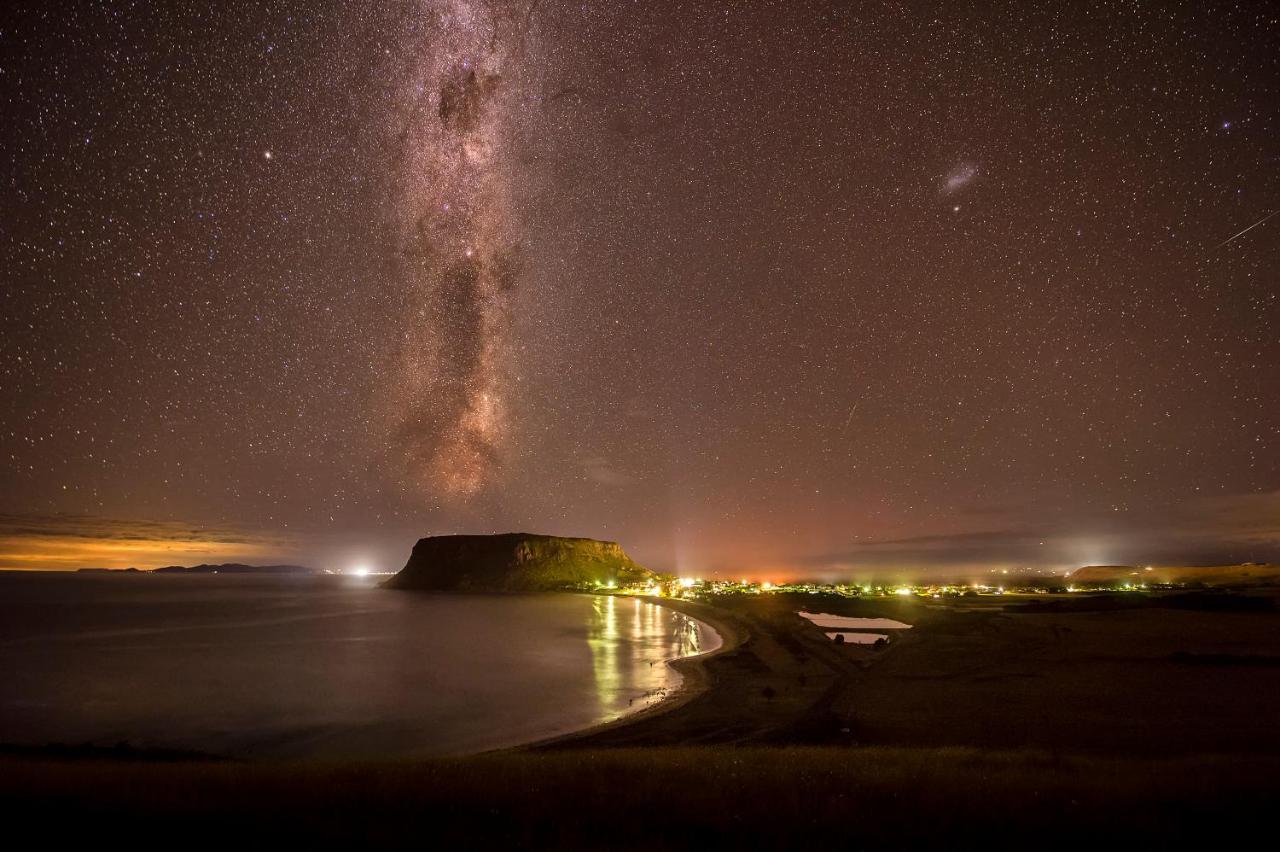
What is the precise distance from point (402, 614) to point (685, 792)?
94536 millimetres

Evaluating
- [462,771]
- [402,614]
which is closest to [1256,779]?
[462,771]

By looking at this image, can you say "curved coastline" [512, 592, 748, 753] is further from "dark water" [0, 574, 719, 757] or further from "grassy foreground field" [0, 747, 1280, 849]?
"grassy foreground field" [0, 747, 1280, 849]

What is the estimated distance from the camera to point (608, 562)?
186 m

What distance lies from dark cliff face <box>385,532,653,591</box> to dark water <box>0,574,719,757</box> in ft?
303

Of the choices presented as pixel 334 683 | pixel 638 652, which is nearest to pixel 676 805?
pixel 334 683

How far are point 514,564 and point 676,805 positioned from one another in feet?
552

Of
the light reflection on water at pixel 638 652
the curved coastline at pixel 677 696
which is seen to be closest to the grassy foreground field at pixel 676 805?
the curved coastline at pixel 677 696

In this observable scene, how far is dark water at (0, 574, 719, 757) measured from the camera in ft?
80.7

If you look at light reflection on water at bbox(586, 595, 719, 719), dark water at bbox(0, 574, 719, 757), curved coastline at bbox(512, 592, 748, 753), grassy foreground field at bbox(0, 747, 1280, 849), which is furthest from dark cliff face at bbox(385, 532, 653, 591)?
grassy foreground field at bbox(0, 747, 1280, 849)

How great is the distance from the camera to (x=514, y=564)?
17025cm

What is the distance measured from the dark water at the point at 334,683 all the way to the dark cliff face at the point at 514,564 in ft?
303

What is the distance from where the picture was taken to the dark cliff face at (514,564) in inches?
6614

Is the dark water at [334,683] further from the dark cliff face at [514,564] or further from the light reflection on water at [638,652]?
the dark cliff face at [514,564]

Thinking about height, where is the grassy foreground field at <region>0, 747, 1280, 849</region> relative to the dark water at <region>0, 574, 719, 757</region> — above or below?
above
